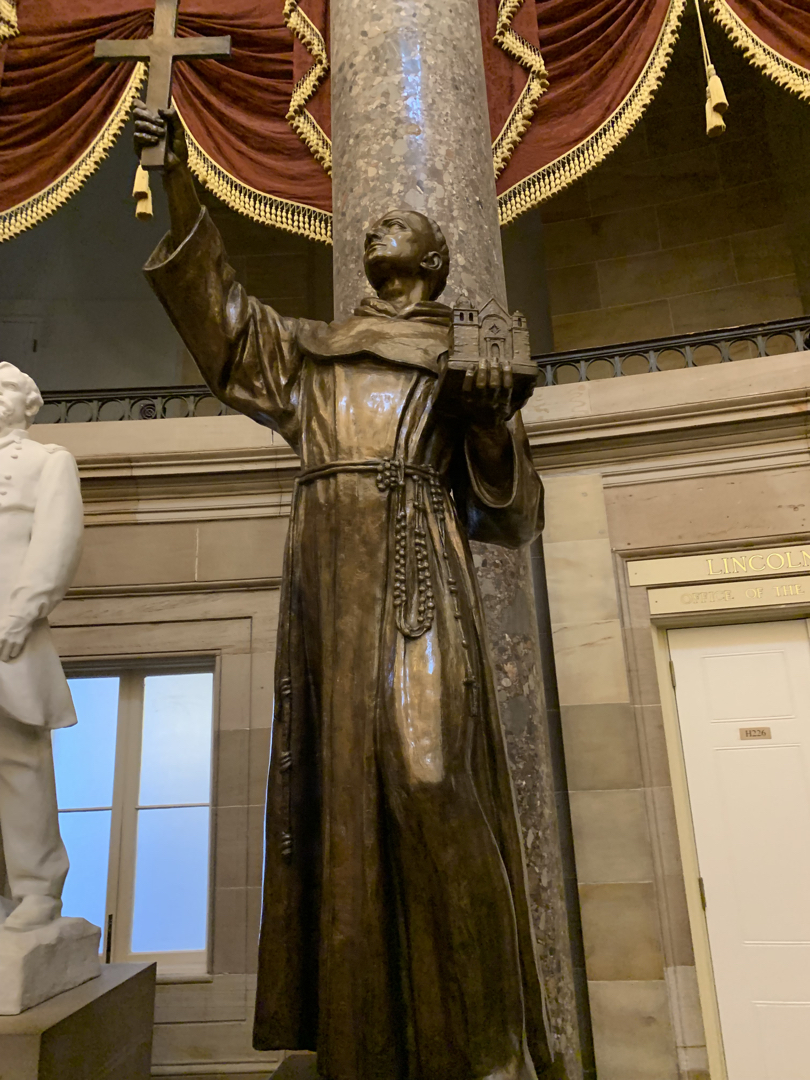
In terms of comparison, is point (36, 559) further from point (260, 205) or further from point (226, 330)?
point (260, 205)

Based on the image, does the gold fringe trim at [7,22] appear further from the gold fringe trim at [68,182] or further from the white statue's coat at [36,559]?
the white statue's coat at [36,559]

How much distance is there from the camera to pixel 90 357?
8180 millimetres

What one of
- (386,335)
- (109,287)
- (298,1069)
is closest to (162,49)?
(386,335)

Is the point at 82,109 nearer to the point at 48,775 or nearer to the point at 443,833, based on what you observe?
the point at 48,775

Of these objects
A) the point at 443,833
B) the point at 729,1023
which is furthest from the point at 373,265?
the point at 729,1023

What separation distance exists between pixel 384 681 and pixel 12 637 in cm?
163

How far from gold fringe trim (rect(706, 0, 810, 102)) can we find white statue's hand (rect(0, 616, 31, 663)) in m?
4.07

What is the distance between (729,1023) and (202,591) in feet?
11.0

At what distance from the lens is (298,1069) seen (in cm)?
175

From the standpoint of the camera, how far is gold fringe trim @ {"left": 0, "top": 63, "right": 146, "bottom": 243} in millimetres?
4734

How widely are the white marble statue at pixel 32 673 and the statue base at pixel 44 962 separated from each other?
6 cm

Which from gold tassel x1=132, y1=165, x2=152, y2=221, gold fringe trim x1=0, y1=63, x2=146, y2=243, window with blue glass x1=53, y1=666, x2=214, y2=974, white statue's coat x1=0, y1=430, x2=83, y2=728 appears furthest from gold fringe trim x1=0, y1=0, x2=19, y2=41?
window with blue glass x1=53, y1=666, x2=214, y2=974

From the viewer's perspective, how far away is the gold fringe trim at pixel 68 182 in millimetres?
4734

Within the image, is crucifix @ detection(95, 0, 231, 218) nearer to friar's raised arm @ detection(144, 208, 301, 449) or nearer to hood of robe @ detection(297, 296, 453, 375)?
friar's raised arm @ detection(144, 208, 301, 449)
